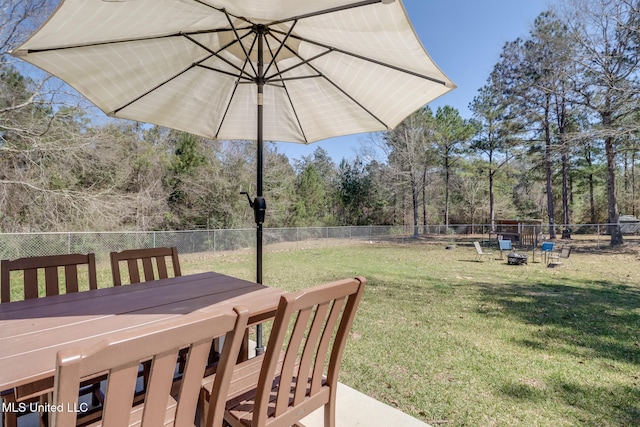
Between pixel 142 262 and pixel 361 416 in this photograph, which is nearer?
pixel 361 416

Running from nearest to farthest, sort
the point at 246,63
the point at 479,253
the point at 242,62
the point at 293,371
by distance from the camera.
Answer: the point at 293,371
the point at 246,63
the point at 242,62
the point at 479,253

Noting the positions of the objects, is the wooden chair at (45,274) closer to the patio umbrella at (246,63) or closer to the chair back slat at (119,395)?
the patio umbrella at (246,63)

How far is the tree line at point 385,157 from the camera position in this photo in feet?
23.1

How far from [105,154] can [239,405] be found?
884 cm

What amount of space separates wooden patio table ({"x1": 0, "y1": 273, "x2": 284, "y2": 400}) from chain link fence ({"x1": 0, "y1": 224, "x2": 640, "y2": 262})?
5889mm

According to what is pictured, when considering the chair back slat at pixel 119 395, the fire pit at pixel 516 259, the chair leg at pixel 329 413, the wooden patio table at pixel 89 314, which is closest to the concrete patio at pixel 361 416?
the chair leg at pixel 329 413

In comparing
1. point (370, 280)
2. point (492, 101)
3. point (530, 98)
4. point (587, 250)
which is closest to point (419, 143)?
point (492, 101)

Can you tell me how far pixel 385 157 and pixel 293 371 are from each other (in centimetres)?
1863

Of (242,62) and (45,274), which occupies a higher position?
(242,62)

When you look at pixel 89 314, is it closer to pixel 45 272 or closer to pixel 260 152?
pixel 45 272

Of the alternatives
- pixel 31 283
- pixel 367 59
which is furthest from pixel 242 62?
pixel 31 283

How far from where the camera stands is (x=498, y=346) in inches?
126

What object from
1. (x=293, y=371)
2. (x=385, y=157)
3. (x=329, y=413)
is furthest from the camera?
(x=385, y=157)

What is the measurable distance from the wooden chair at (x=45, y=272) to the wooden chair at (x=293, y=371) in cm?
133
